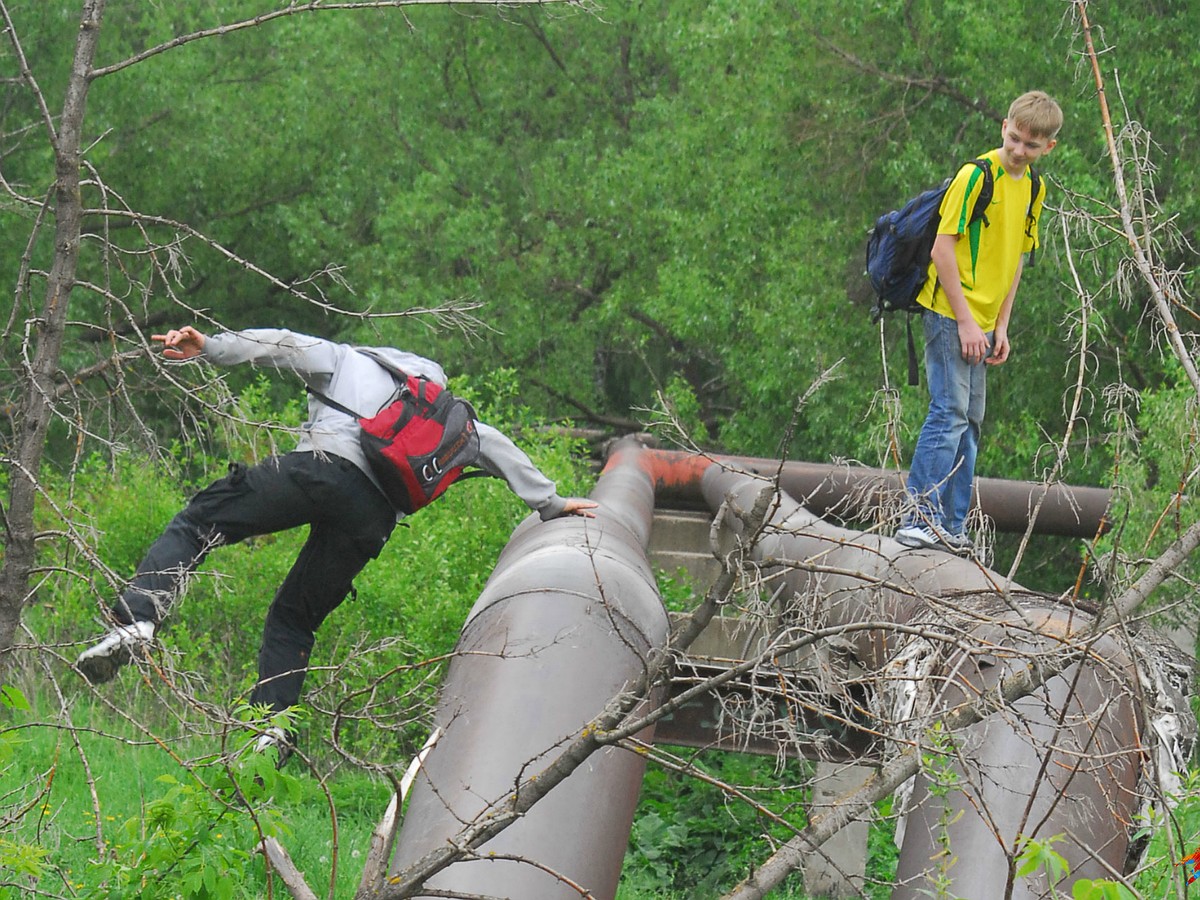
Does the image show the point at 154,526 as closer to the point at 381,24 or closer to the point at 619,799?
the point at 619,799

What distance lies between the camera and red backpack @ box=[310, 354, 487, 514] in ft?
15.5

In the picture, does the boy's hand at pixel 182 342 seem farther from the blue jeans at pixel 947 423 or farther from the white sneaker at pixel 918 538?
the blue jeans at pixel 947 423

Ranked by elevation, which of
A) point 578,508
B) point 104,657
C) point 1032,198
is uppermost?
point 1032,198

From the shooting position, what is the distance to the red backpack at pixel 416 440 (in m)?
4.71

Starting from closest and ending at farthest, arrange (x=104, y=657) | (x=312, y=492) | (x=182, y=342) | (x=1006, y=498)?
(x=104, y=657) < (x=182, y=342) < (x=312, y=492) < (x=1006, y=498)

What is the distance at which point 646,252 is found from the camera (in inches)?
829

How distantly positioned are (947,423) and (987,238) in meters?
0.68

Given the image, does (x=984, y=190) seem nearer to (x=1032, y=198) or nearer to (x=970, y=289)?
(x=1032, y=198)

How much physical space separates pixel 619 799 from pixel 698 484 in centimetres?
800

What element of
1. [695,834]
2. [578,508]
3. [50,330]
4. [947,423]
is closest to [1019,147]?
[947,423]

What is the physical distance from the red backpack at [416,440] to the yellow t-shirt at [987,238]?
1.85m

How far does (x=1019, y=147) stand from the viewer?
545cm

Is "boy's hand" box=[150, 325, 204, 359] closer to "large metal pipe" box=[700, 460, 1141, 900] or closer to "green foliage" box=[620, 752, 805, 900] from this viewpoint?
"large metal pipe" box=[700, 460, 1141, 900]

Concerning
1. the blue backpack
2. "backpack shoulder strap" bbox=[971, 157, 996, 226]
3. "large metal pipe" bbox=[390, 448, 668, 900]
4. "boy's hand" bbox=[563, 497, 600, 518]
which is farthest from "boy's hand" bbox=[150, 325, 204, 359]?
"backpack shoulder strap" bbox=[971, 157, 996, 226]
